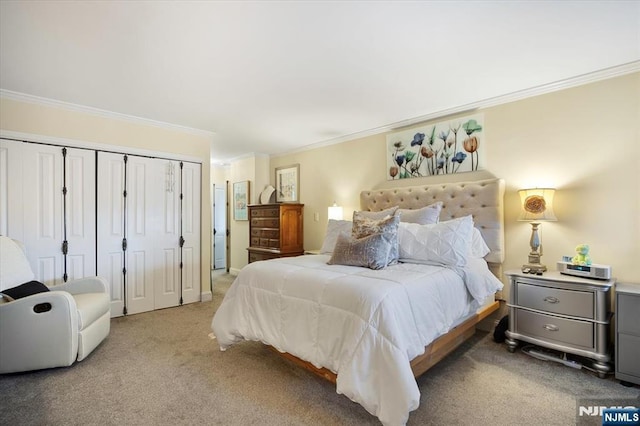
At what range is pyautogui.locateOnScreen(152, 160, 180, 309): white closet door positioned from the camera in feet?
12.9

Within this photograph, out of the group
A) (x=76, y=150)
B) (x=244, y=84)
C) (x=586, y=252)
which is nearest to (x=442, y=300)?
(x=586, y=252)

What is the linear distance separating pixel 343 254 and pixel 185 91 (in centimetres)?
222

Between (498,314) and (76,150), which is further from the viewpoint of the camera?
(76,150)

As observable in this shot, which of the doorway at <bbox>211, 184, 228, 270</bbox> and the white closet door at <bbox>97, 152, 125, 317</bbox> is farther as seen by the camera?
the doorway at <bbox>211, 184, 228, 270</bbox>

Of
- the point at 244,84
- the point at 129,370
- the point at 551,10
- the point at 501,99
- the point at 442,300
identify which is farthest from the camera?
the point at 501,99

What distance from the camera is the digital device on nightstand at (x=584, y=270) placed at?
227cm

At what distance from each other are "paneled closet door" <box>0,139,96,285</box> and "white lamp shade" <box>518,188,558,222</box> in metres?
4.59

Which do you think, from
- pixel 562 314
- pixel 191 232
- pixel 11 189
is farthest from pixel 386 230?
pixel 11 189

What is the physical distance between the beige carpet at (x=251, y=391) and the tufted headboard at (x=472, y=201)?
103 centimetres

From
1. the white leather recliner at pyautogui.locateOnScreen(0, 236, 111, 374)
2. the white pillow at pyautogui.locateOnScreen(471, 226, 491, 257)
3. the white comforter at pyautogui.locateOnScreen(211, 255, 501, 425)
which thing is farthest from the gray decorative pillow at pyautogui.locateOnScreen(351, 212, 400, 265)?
the white leather recliner at pyautogui.locateOnScreen(0, 236, 111, 374)

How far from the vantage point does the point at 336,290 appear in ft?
6.23

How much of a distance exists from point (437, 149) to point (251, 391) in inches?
123

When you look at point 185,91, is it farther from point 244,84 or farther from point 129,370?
point 129,370

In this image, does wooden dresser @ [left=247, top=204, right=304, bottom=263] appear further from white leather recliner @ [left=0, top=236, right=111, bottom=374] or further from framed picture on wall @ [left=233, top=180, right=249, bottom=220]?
white leather recliner @ [left=0, top=236, right=111, bottom=374]
